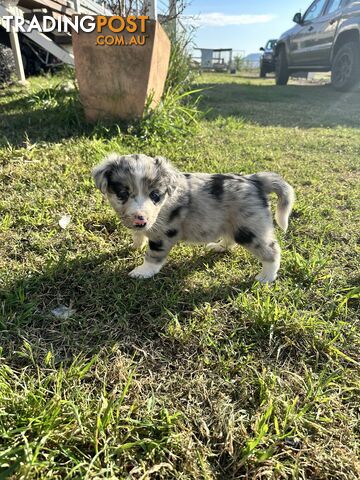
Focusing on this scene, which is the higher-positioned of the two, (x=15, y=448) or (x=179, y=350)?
(x=15, y=448)

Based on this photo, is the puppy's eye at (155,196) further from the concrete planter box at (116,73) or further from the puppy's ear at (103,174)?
the concrete planter box at (116,73)

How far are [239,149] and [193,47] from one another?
4.39 m

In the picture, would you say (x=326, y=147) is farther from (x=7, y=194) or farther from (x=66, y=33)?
(x=66, y=33)

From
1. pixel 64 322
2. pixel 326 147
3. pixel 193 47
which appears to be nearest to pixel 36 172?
pixel 64 322

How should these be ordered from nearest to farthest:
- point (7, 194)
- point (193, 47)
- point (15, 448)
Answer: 1. point (15, 448)
2. point (7, 194)
3. point (193, 47)

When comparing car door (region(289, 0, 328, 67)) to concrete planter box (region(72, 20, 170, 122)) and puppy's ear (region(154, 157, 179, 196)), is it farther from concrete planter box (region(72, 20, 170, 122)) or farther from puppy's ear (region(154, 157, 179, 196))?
puppy's ear (region(154, 157, 179, 196))

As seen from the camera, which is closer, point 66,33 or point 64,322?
point 64,322

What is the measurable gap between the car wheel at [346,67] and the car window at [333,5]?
1607 mm

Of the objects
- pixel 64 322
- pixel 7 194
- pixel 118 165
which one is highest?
pixel 118 165

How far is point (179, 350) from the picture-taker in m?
2.24

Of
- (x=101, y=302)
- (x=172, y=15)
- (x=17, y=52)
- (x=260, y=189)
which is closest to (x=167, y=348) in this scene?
(x=101, y=302)

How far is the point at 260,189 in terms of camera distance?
9.27 feet

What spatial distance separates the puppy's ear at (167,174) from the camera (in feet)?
8.58

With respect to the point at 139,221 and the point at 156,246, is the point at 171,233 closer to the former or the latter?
the point at 156,246
